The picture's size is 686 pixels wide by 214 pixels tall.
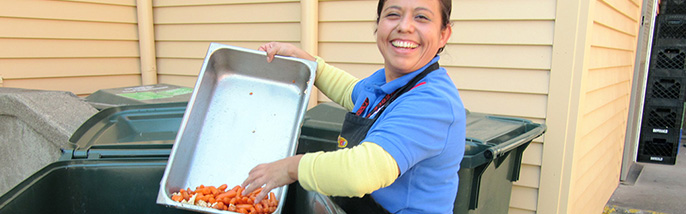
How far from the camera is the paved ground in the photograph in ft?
14.6

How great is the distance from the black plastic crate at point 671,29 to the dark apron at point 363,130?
5295 millimetres

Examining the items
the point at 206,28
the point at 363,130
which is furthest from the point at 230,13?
the point at 363,130

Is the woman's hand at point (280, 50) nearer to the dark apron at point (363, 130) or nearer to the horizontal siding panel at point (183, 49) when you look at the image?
the dark apron at point (363, 130)

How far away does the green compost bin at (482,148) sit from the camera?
2.08 m

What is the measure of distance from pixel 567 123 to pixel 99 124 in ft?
8.42

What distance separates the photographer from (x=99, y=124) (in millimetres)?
2438

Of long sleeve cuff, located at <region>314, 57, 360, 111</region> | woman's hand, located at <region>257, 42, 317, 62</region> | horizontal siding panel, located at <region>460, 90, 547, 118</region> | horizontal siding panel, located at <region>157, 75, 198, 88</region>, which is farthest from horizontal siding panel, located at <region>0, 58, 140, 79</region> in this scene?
horizontal siding panel, located at <region>460, 90, 547, 118</region>

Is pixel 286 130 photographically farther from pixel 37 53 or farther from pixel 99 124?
pixel 37 53

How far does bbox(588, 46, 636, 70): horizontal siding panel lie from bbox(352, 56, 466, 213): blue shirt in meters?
1.88

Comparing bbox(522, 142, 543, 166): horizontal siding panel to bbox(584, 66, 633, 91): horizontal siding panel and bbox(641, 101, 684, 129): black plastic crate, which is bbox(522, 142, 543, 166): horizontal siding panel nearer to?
bbox(584, 66, 633, 91): horizontal siding panel

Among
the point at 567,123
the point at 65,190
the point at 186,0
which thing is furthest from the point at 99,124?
the point at 567,123

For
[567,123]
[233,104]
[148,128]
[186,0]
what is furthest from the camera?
[186,0]

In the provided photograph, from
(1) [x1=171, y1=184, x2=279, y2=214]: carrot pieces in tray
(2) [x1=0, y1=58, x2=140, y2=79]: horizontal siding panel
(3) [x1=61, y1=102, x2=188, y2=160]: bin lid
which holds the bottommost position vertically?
(1) [x1=171, y1=184, x2=279, y2=214]: carrot pieces in tray

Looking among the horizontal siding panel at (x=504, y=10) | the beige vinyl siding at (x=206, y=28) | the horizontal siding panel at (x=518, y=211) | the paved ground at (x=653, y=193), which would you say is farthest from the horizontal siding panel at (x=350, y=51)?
the paved ground at (x=653, y=193)
